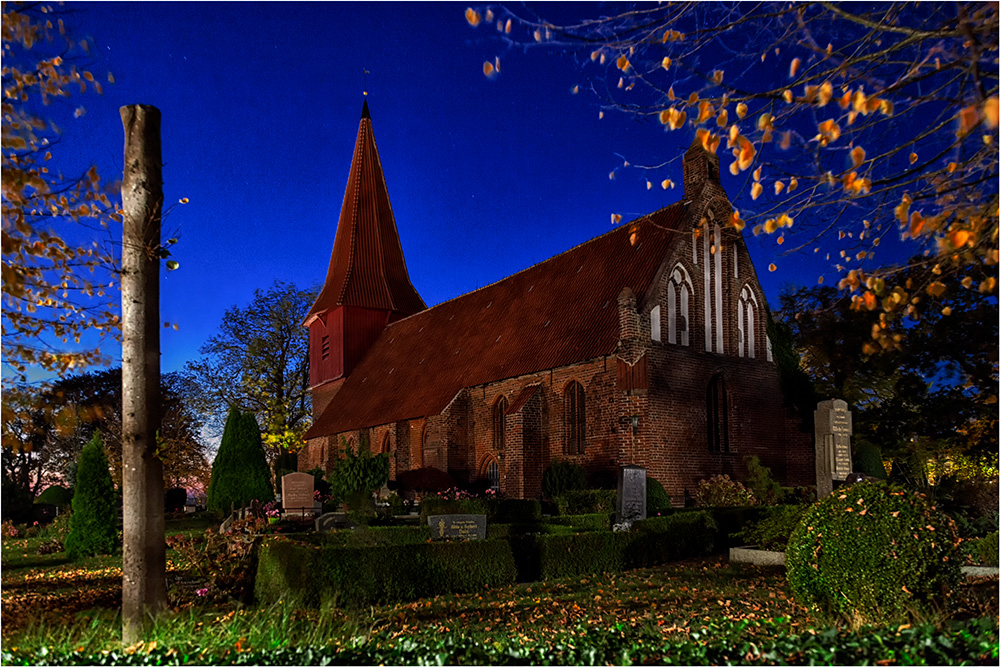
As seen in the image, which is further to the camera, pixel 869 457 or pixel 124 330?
pixel 869 457

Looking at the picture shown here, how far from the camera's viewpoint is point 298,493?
23938 millimetres

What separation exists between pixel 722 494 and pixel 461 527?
9092 millimetres

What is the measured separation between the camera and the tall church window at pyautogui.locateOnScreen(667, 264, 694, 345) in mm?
22766

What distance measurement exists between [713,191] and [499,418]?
1001 centimetres

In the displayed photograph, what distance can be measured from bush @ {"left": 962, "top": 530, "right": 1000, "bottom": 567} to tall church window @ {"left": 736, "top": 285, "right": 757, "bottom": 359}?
43.9 feet

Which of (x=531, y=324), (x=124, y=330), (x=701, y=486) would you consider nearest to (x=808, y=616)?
(x=124, y=330)

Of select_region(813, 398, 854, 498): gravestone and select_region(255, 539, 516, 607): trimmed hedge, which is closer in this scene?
select_region(255, 539, 516, 607): trimmed hedge

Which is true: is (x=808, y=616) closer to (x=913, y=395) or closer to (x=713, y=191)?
(x=913, y=395)

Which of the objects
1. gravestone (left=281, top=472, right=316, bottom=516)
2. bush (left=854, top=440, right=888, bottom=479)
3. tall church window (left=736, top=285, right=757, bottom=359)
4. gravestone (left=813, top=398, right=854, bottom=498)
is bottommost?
gravestone (left=281, top=472, right=316, bottom=516)

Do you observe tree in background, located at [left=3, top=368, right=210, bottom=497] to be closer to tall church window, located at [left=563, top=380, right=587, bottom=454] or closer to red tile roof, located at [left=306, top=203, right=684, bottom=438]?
red tile roof, located at [left=306, top=203, right=684, bottom=438]

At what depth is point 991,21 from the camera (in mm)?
5547

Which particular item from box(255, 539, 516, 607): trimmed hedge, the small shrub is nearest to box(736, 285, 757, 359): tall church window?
the small shrub

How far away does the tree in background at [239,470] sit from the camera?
2403 centimetres

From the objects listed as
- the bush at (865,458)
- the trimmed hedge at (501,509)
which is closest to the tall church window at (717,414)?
the bush at (865,458)
